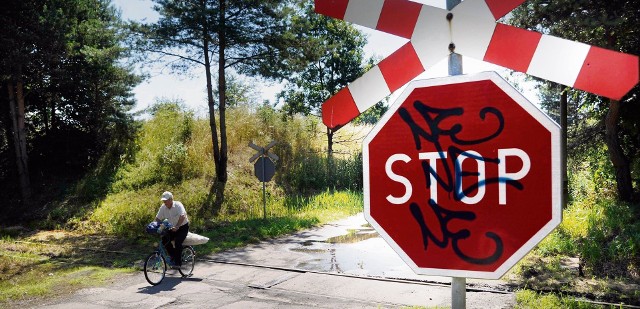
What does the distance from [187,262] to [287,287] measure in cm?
234

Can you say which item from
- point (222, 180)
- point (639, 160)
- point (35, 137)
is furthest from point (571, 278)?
point (35, 137)

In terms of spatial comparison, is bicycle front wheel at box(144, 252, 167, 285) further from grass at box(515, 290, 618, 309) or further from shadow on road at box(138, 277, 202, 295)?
grass at box(515, 290, 618, 309)

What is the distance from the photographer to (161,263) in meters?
8.53

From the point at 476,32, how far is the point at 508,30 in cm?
9

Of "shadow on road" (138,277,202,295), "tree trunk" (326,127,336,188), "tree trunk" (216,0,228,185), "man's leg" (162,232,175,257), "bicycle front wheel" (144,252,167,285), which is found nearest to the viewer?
"shadow on road" (138,277,202,295)

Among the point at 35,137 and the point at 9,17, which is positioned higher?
the point at 9,17

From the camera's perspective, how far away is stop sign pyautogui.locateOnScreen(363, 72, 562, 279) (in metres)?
1.31

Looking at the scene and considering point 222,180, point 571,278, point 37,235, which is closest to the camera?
point 571,278

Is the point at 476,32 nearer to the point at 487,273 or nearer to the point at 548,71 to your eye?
the point at 548,71

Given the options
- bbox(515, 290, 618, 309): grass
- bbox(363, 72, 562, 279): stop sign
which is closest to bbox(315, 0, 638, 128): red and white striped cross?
bbox(363, 72, 562, 279): stop sign

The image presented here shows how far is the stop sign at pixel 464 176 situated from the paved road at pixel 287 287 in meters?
5.44

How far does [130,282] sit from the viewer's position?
873 centimetres

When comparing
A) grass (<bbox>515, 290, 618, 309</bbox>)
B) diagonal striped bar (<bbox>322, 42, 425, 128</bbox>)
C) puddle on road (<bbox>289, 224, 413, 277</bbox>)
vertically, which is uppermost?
diagonal striped bar (<bbox>322, 42, 425, 128</bbox>)

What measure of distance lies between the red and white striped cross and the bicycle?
301 inches
